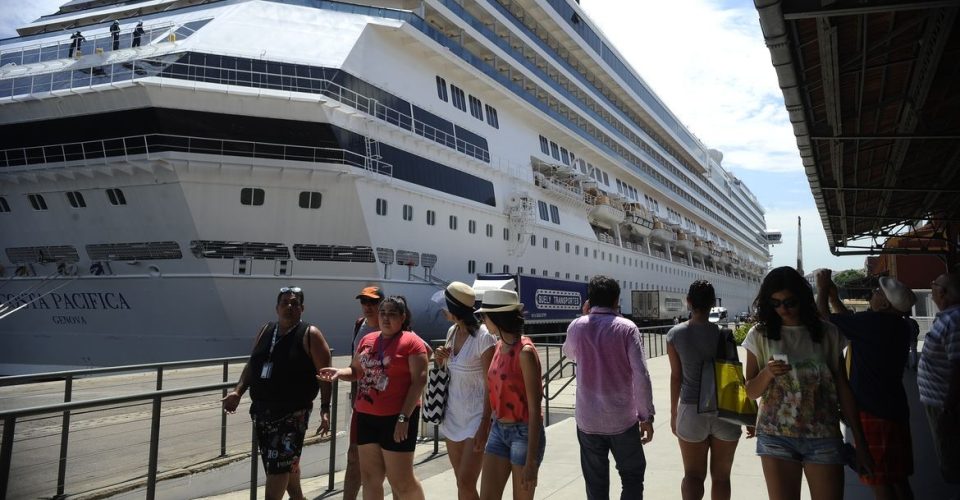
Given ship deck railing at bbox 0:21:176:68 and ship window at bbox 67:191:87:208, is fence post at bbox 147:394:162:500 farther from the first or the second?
ship deck railing at bbox 0:21:176:68

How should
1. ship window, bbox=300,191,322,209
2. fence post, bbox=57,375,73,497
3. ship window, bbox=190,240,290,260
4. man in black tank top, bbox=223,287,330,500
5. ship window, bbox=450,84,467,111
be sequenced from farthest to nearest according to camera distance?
ship window, bbox=450,84,467,111
ship window, bbox=300,191,322,209
ship window, bbox=190,240,290,260
man in black tank top, bbox=223,287,330,500
fence post, bbox=57,375,73,497

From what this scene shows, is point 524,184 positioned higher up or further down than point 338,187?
higher up

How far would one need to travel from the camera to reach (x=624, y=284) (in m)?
41.4

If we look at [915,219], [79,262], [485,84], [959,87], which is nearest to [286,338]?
[959,87]

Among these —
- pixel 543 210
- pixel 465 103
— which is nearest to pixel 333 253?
pixel 465 103

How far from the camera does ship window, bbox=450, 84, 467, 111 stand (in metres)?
24.9

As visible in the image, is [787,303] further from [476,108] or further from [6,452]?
[476,108]

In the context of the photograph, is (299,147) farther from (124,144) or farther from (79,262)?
(79,262)

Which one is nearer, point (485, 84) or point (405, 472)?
point (405, 472)

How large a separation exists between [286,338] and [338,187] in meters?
13.3

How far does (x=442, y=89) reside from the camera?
24078 mm

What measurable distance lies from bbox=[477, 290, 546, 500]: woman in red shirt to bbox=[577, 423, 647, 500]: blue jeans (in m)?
0.30

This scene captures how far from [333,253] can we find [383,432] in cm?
1413

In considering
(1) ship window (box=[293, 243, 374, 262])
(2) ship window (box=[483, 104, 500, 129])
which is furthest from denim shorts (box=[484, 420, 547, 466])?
(2) ship window (box=[483, 104, 500, 129])
